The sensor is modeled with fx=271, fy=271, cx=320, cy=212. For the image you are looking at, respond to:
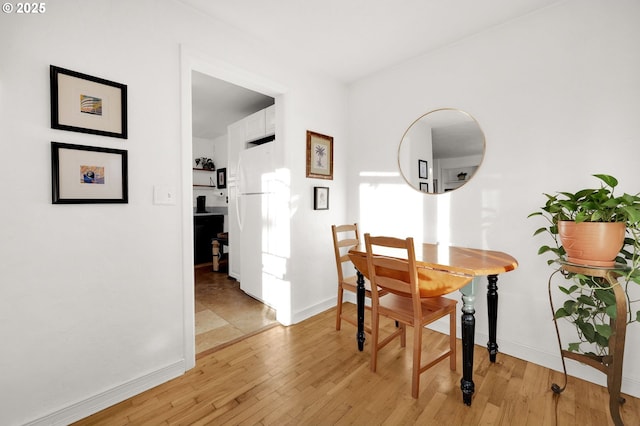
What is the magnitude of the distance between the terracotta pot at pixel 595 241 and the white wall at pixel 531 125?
1.90 feet

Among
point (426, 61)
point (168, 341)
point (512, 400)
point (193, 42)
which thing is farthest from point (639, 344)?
Result: point (193, 42)

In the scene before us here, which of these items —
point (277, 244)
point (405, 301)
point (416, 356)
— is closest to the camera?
point (416, 356)

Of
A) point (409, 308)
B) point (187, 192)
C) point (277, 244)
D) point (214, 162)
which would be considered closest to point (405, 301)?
point (409, 308)

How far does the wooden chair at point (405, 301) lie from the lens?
1.61 m

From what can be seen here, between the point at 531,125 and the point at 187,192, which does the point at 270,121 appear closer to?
the point at 187,192

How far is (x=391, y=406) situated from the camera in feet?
5.22

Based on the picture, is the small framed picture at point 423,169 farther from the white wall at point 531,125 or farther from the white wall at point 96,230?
the white wall at point 96,230

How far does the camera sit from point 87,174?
1.51 metres

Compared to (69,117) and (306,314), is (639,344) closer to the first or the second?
(306,314)

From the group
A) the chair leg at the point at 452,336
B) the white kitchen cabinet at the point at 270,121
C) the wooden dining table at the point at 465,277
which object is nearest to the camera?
the wooden dining table at the point at 465,277

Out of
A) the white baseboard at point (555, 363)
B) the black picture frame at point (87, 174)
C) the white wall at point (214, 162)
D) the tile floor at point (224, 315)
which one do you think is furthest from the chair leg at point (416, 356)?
the white wall at point (214, 162)

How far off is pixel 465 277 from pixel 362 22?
1989 millimetres

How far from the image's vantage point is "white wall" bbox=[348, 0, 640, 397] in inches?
67.6

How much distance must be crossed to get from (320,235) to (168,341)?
1.65 m
